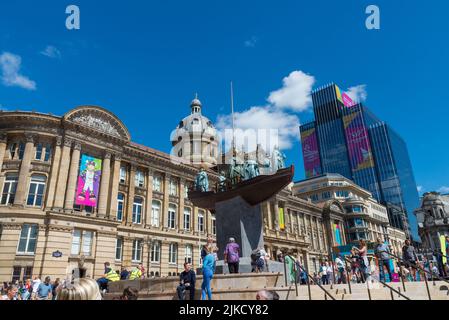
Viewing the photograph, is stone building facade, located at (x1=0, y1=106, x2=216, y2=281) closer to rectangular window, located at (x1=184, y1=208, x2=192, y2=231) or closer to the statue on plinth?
rectangular window, located at (x1=184, y1=208, x2=192, y2=231)

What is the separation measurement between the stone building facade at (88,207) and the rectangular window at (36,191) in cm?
8

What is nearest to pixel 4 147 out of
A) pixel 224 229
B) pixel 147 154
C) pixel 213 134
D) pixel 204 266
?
pixel 147 154

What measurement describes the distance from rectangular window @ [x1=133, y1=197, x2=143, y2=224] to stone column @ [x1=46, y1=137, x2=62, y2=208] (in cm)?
920

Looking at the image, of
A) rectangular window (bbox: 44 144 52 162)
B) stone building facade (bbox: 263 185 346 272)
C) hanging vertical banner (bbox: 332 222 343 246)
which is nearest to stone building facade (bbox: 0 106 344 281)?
rectangular window (bbox: 44 144 52 162)

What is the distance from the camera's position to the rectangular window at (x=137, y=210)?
117ft

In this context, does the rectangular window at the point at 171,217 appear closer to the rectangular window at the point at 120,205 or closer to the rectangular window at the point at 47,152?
the rectangular window at the point at 120,205

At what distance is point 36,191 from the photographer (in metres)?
29.2

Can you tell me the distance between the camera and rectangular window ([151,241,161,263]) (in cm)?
3536

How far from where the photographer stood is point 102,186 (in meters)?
32.8

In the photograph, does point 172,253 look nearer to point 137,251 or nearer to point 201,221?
point 137,251

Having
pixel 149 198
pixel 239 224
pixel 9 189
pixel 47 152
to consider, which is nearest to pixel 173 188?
pixel 149 198

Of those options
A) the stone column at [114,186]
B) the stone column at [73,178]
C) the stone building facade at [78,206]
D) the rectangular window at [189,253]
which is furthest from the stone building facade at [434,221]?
the stone column at [73,178]
